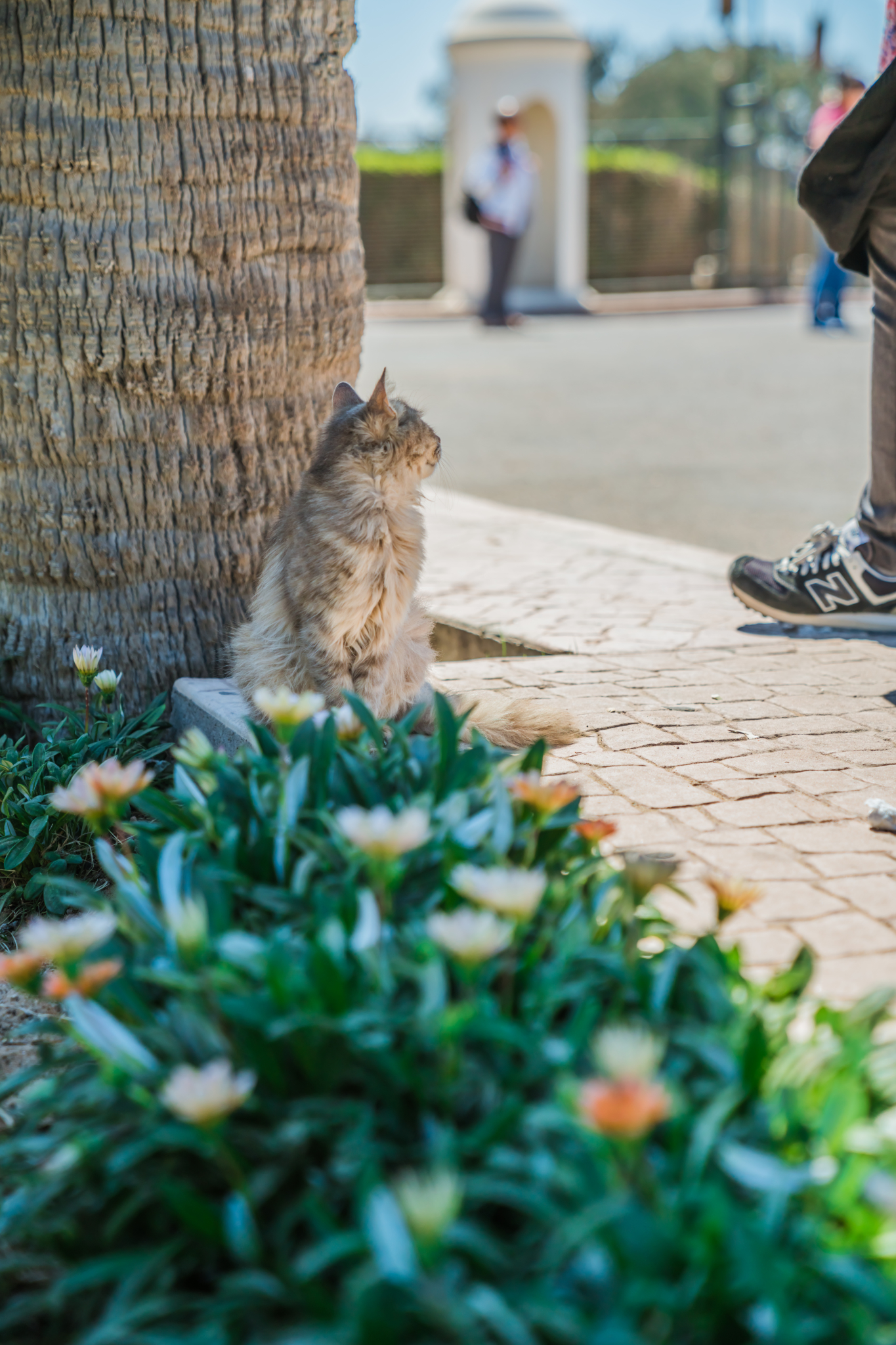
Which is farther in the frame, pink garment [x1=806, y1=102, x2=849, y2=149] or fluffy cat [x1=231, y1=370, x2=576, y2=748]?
pink garment [x1=806, y1=102, x2=849, y2=149]

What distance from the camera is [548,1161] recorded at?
4.88 feet

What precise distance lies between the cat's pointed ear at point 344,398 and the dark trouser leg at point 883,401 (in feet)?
5.52

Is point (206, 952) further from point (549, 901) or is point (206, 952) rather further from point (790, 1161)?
point (790, 1161)

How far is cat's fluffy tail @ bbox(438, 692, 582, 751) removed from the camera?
3.20m

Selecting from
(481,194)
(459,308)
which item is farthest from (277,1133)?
(459,308)

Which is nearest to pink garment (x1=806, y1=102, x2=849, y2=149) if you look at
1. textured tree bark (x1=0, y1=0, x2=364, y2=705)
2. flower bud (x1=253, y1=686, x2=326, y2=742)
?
textured tree bark (x1=0, y1=0, x2=364, y2=705)

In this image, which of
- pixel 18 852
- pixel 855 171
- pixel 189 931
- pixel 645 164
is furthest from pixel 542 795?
pixel 645 164

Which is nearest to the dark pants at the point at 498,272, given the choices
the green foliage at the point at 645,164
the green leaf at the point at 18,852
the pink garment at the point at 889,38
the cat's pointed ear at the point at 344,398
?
the green foliage at the point at 645,164

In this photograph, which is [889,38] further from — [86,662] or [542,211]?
[542,211]

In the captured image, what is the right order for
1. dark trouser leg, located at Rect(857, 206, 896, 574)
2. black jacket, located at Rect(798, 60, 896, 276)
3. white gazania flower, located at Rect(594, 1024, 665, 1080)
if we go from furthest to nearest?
dark trouser leg, located at Rect(857, 206, 896, 574) → black jacket, located at Rect(798, 60, 896, 276) → white gazania flower, located at Rect(594, 1024, 665, 1080)

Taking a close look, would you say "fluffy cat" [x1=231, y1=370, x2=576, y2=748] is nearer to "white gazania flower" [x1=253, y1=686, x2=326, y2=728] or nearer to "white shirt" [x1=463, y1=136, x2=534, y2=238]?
"white gazania flower" [x1=253, y1=686, x2=326, y2=728]

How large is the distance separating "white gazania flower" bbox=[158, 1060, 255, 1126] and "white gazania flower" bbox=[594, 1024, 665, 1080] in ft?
1.40

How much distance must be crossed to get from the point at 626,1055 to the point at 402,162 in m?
26.4

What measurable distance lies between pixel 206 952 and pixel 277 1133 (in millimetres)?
309
